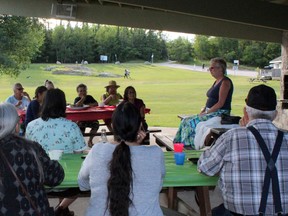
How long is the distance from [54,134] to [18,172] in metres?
1.15

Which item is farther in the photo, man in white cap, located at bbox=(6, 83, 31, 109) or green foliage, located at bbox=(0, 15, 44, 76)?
green foliage, located at bbox=(0, 15, 44, 76)

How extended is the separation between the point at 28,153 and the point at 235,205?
1082mm

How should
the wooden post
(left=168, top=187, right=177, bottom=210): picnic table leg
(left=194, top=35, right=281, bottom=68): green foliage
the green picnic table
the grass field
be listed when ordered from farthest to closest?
(left=194, top=35, right=281, bottom=68): green foliage < the grass field < the wooden post < (left=168, top=187, right=177, bottom=210): picnic table leg < the green picnic table

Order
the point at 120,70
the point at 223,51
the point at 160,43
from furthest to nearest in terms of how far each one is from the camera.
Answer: the point at 160,43 < the point at 223,51 < the point at 120,70

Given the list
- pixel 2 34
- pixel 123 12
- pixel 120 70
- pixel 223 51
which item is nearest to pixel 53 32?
pixel 120 70

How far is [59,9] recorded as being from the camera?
7941 mm

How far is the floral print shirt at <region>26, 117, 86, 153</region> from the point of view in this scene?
2.93 m

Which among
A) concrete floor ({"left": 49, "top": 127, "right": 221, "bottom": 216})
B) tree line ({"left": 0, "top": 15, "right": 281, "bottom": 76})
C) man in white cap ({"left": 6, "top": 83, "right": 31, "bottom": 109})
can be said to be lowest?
concrete floor ({"left": 49, "top": 127, "right": 221, "bottom": 216})

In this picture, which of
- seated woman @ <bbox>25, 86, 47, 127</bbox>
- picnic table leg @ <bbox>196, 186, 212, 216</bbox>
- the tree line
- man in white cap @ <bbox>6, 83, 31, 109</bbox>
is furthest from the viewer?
the tree line

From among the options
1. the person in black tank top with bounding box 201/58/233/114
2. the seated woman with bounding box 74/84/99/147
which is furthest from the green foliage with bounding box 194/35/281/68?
the person in black tank top with bounding box 201/58/233/114

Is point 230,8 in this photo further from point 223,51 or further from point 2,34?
point 223,51

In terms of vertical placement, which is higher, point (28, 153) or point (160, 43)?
point (160, 43)

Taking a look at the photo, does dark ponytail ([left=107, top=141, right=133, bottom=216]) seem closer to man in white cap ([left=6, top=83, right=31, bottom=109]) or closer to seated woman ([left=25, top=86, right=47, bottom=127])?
seated woman ([left=25, top=86, right=47, bottom=127])

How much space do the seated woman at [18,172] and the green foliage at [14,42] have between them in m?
16.5
